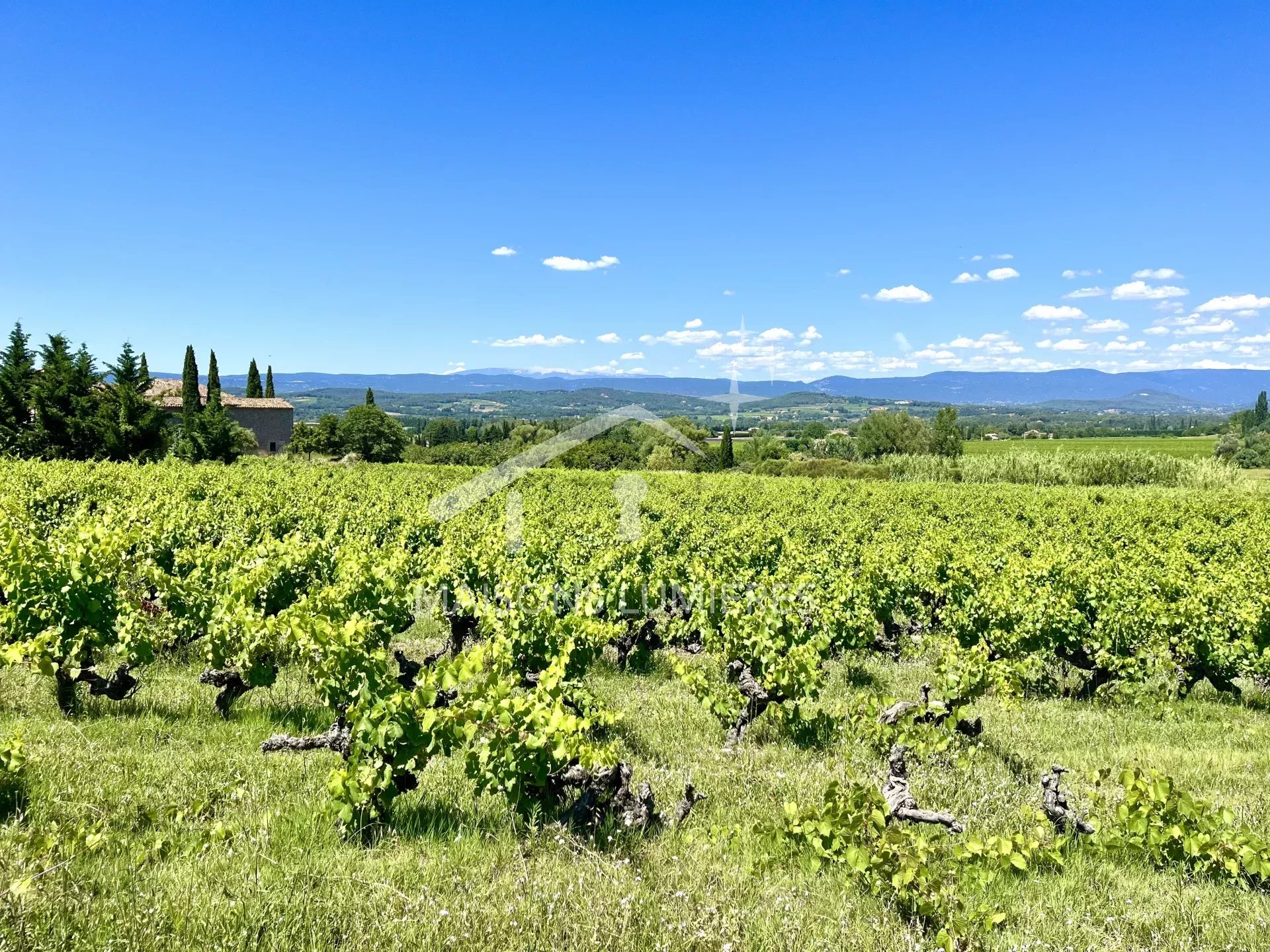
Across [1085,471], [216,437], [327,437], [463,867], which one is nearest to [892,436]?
[1085,471]

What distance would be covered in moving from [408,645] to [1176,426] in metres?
196

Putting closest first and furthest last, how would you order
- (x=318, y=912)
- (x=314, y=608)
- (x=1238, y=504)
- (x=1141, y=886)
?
1. (x=318, y=912)
2. (x=1141, y=886)
3. (x=314, y=608)
4. (x=1238, y=504)

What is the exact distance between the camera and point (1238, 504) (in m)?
22.7

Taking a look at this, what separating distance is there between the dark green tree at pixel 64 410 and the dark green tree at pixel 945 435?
61688mm

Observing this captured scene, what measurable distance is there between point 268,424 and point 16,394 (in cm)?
3801

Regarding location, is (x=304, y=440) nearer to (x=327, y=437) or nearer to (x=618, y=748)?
(x=327, y=437)

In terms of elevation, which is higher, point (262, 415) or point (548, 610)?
point (262, 415)

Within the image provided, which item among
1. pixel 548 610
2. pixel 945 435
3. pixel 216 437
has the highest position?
pixel 945 435

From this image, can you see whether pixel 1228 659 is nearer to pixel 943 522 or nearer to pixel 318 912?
pixel 318 912

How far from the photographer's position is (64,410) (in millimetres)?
35438

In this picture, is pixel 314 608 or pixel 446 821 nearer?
pixel 446 821

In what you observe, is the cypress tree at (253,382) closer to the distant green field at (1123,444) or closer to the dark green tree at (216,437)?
the dark green tree at (216,437)

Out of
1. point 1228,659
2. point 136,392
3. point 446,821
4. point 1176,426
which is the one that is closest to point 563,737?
point 446,821

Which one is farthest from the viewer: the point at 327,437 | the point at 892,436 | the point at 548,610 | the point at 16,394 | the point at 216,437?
the point at 327,437
